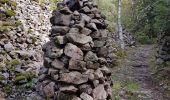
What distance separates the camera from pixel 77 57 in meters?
12.1

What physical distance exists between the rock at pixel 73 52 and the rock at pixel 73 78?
1.96 ft

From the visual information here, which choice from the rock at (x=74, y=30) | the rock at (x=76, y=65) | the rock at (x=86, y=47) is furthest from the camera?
the rock at (x=74, y=30)

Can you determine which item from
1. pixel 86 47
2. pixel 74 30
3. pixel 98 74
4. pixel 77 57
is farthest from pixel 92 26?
pixel 98 74

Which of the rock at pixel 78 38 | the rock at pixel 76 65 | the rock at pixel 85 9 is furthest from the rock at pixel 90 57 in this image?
the rock at pixel 85 9

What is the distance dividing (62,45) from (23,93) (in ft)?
8.85

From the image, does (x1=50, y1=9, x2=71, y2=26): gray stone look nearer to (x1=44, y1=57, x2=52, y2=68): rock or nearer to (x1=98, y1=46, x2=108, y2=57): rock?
(x1=44, y1=57, x2=52, y2=68): rock

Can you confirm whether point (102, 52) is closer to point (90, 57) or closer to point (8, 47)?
point (90, 57)

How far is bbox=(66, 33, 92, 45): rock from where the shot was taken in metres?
12.3

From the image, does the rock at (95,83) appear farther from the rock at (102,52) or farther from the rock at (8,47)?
the rock at (8,47)

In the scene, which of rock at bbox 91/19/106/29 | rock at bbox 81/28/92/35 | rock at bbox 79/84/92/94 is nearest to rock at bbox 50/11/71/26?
rock at bbox 81/28/92/35

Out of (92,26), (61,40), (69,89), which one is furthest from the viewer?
(92,26)

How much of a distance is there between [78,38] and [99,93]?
2123mm

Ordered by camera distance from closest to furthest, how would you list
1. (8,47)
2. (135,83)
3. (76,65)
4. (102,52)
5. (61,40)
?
(76,65) < (61,40) < (102,52) < (135,83) < (8,47)

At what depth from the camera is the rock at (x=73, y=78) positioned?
11.7 m
